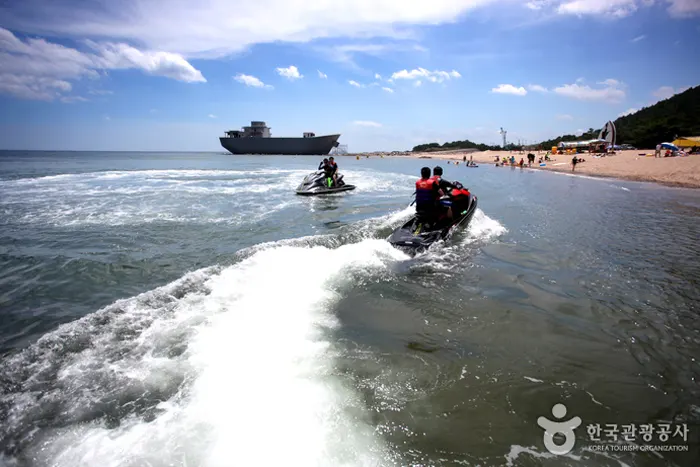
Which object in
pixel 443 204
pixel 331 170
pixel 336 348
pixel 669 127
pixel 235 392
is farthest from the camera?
pixel 669 127

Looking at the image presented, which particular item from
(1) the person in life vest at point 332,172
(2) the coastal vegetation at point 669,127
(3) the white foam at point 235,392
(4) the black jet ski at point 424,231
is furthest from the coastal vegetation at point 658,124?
(3) the white foam at point 235,392

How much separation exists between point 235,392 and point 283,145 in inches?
4029

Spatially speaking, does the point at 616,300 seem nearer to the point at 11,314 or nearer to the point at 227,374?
the point at 227,374

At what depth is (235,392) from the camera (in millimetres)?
3600

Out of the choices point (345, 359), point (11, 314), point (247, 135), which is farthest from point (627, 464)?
point (247, 135)

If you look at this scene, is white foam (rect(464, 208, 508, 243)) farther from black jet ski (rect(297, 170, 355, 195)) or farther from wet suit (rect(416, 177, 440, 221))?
black jet ski (rect(297, 170, 355, 195))

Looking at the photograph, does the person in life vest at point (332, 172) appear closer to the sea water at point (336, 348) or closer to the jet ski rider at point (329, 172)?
the jet ski rider at point (329, 172)

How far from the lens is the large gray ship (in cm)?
9743

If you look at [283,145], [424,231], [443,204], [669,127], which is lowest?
[424,231]

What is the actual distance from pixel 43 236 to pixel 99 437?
390 inches

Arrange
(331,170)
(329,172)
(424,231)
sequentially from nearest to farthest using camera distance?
(424,231) → (329,172) → (331,170)

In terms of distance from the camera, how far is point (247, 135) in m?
102

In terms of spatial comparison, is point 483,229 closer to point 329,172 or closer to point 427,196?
point 427,196

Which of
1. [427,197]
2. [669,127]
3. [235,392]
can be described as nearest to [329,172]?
[427,197]
